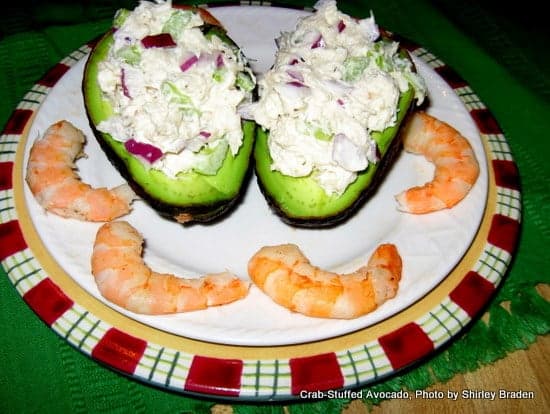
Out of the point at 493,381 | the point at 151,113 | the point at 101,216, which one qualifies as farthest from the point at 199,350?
the point at 493,381

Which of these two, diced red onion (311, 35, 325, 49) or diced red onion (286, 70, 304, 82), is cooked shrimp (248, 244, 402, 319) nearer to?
diced red onion (286, 70, 304, 82)

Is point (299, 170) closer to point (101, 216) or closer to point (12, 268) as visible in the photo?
point (101, 216)

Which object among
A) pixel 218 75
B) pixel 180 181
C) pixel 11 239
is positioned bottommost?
pixel 11 239

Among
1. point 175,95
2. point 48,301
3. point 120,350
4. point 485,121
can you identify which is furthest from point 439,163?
point 48,301

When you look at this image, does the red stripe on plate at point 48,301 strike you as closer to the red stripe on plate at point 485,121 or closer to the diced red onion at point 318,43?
the diced red onion at point 318,43

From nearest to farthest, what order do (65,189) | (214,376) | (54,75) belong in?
(214,376) < (65,189) < (54,75)

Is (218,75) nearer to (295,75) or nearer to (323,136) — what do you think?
(295,75)

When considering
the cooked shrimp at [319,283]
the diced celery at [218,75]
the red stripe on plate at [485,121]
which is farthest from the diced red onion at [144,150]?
the red stripe on plate at [485,121]
